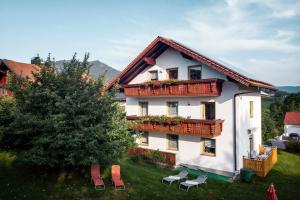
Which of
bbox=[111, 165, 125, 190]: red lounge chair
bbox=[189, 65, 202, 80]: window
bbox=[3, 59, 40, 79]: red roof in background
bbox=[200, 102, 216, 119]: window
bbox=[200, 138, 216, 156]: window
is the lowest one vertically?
bbox=[111, 165, 125, 190]: red lounge chair


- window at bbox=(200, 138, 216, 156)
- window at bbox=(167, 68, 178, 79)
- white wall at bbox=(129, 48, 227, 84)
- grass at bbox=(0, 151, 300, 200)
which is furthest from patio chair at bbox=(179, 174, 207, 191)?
window at bbox=(167, 68, 178, 79)

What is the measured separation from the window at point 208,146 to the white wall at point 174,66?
4.60 m

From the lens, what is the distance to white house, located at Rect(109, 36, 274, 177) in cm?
1770

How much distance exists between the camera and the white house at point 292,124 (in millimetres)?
55062

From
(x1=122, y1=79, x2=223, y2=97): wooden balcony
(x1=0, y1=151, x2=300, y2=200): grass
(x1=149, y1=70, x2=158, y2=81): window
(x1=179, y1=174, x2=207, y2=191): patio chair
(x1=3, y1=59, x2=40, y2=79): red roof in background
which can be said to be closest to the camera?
(x1=0, y1=151, x2=300, y2=200): grass

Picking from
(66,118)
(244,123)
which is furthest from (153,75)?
(66,118)

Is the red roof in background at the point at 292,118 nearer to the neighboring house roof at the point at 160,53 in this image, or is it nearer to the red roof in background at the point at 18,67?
the neighboring house roof at the point at 160,53

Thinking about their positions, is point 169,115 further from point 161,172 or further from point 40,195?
point 40,195

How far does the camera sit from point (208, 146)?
19047mm

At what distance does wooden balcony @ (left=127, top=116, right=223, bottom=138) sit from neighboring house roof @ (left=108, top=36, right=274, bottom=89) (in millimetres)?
3258

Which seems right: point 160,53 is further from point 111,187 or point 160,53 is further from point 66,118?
point 111,187

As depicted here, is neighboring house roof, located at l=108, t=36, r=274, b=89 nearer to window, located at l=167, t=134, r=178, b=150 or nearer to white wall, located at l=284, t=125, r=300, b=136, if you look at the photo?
window, located at l=167, t=134, r=178, b=150

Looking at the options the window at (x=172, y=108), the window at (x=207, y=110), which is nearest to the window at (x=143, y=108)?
the window at (x=172, y=108)

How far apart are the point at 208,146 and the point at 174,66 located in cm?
665
